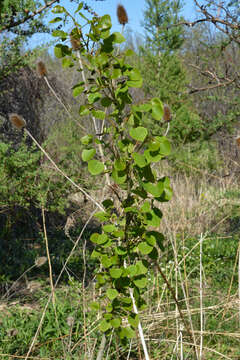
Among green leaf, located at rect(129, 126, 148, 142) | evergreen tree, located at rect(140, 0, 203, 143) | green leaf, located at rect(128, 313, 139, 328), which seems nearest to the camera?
green leaf, located at rect(129, 126, 148, 142)

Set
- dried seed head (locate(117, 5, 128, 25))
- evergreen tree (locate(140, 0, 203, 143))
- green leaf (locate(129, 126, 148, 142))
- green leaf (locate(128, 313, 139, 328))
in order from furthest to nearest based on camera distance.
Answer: evergreen tree (locate(140, 0, 203, 143)) → dried seed head (locate(117, 5, 128, 25)) → green leaf (locate(128, 313, 139, 328)) → green leaf (locate(129, 126, 148, 142))

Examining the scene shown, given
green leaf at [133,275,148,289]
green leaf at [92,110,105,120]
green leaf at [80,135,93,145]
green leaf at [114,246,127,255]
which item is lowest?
green leaf at [133,275,148,289]

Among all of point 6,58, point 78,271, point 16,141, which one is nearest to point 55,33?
point 78,271

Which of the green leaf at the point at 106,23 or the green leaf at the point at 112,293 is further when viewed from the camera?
the green leaf at the point at 112,293

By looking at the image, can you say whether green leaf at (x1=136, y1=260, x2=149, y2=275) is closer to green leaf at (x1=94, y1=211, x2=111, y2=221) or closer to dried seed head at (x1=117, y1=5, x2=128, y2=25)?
green leaf at (x1=94, y1=211, x2=111, y2=221)

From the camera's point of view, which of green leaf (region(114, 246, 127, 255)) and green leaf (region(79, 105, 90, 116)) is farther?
green leaf (region(114, 246, 127, 255))

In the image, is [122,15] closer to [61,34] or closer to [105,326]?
[61,34]

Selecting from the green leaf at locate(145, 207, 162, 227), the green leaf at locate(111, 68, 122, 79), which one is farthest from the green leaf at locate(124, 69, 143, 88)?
the green leaf at locate(145, 207, 162, 227)

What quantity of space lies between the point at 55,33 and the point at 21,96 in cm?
472

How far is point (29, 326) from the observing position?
8.52 ft

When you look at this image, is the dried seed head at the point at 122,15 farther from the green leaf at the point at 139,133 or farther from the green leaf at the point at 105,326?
the green leaf at the point at 105,326

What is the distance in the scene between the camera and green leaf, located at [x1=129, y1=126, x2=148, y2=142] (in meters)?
1.01

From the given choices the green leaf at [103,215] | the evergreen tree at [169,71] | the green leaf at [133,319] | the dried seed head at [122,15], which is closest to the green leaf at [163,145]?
the green leaf at [103,215]

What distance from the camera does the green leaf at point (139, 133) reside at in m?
1.01
